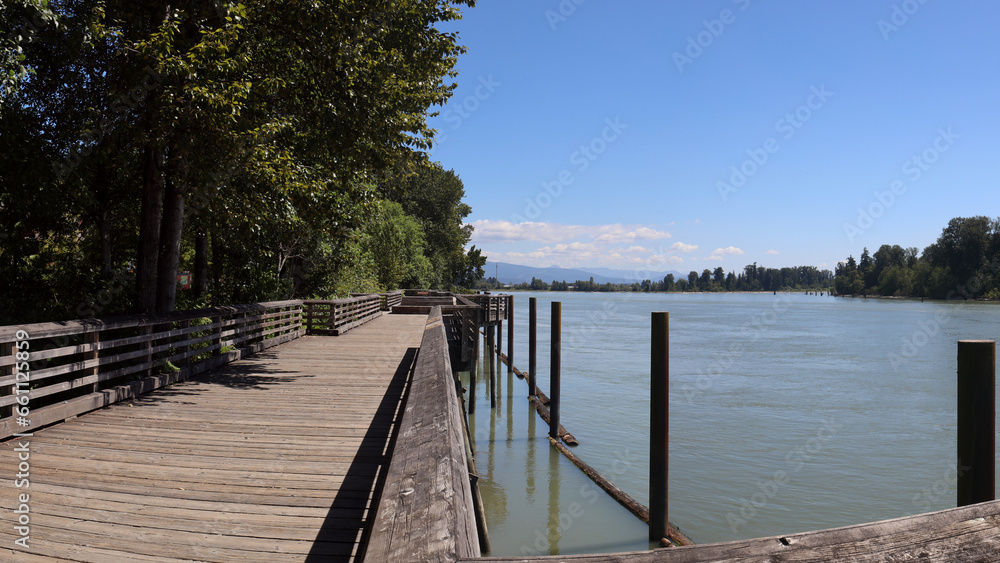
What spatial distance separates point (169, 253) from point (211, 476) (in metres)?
7.25

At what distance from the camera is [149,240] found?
33.4 feet

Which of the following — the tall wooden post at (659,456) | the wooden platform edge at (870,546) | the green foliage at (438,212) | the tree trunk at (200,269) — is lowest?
the tall wooden post at (659,456)

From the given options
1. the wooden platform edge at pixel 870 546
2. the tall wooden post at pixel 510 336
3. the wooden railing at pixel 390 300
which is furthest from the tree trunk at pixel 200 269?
the wooden platform edge at pixel 870 546

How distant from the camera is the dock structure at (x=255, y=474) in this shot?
1362 millimetres

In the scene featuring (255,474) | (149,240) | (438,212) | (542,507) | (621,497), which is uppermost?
(438,212)

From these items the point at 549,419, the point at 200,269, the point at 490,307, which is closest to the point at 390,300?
the point at 490,307

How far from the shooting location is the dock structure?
1.36m

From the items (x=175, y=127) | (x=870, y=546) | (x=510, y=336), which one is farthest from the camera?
(x=510, y=336)

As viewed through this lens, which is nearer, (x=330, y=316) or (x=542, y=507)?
(x=542, y=507)

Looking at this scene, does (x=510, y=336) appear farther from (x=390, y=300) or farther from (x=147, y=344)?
(x=147, y=344)

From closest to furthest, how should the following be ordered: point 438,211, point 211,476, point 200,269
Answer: point 211,476 → point 200,269 → point 438,211

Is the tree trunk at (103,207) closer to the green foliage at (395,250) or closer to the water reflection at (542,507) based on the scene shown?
the water reflection at (542,507)

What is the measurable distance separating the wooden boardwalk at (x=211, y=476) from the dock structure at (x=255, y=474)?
16 mm

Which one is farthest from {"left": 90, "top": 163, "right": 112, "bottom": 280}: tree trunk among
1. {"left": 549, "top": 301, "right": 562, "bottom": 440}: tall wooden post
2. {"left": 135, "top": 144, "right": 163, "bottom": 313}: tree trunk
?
{"left": 549, "top": 301, "right": 562, "bottom": 440}: tall wooden post
